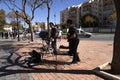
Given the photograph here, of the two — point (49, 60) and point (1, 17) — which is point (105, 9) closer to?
point (1, 17)

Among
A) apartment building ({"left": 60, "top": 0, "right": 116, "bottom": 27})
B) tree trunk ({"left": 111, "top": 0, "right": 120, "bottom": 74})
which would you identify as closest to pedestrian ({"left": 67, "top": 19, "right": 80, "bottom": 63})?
tree trunk ({"left": 111, "top": 0, "right": 120, "bottom": 74})

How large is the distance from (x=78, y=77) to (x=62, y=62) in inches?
115

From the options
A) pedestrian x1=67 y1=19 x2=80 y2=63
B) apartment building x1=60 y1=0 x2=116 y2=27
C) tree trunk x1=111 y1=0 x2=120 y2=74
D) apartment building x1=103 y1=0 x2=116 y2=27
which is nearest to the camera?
tree trunk x1=111 y1=0 x2=120 y2=74

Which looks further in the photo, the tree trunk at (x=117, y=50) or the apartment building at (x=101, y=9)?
the apartment building at (x=101, y=9)

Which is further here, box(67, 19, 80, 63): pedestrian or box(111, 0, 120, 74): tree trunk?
box(67, 19, 80, 63): pedestrian

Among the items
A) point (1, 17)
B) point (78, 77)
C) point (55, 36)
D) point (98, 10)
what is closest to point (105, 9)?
point (98, 10)

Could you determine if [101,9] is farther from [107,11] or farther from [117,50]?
[117,50]

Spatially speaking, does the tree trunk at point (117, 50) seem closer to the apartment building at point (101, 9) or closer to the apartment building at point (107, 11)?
the apartment building at point (101, 9)

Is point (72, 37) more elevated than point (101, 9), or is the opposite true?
point (101, 9)

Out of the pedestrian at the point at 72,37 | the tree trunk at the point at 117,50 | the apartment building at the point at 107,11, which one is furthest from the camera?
the apartment building at the point at 107,11

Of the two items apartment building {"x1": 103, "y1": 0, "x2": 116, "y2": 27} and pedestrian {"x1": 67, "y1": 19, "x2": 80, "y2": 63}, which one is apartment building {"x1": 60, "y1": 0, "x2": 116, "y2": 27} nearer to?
apartment building {"x1": 103, "y1": 0, "x2": 116, "y2": 27}

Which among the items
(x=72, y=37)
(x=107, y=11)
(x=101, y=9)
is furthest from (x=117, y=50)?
(x=101, y=9)

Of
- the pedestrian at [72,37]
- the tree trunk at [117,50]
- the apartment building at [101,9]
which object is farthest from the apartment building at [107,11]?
the tree trunk at [117,50]

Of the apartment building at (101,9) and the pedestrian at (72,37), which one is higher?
the apartment building at (101,9)
